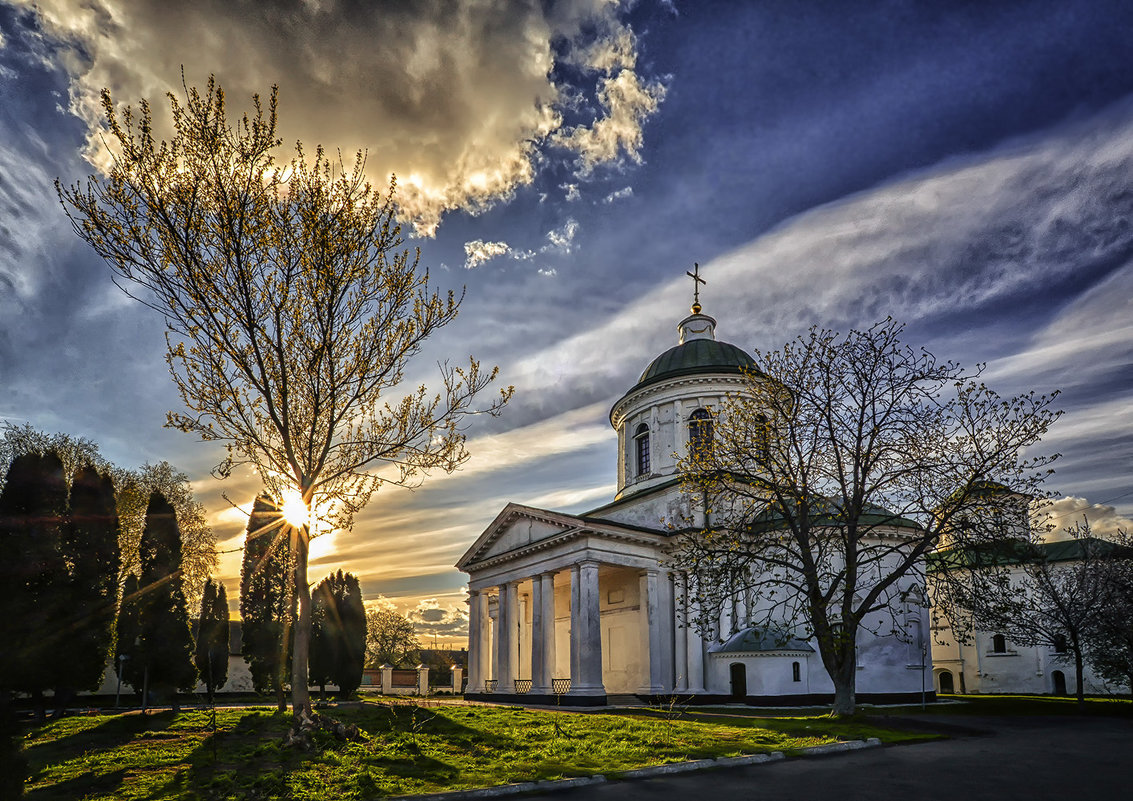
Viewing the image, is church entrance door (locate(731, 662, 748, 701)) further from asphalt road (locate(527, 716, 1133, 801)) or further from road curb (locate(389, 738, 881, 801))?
road curb (locate(389, 738, 881, 801))

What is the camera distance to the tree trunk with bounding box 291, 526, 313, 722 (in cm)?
1333

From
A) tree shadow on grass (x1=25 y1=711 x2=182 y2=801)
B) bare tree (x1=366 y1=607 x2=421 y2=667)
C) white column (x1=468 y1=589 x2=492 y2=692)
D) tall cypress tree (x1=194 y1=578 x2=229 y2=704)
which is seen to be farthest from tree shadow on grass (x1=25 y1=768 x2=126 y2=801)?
bare tree (x1=366 y1=607 x2=421 y2=667)

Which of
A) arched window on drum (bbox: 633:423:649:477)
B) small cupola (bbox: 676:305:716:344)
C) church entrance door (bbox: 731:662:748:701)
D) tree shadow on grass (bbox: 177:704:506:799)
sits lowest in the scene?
church entrance door (bbox: 731:662:748:701)

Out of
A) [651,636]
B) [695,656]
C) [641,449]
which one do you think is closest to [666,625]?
[651,636]

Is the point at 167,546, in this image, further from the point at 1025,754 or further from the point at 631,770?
the point at 1025,754

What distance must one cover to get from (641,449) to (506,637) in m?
11.3

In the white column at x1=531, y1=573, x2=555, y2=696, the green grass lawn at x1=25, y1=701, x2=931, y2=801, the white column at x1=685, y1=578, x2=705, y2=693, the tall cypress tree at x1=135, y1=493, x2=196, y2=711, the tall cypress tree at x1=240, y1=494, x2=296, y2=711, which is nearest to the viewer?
the green grass lawn at x1=25, y1=701, x2=931, y2=801

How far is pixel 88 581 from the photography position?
23594 millimetres

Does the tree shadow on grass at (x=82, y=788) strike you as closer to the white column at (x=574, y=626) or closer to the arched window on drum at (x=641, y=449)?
the white column at (x=574, y=626)

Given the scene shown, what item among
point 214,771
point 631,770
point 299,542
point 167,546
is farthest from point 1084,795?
point 167,546

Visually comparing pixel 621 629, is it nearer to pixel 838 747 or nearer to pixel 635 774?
pixel 838 747

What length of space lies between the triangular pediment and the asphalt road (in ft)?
55.7

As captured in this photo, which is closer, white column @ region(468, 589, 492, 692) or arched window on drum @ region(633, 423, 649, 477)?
arched window on drum @ region(633, 423, 649, 477)

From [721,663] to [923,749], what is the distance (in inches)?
571
